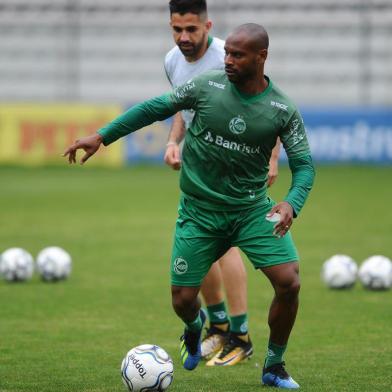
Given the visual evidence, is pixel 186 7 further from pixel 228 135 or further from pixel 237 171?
pixel 237 171

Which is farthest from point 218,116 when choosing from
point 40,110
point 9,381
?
point 40,110

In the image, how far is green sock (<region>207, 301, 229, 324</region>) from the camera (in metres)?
8.07

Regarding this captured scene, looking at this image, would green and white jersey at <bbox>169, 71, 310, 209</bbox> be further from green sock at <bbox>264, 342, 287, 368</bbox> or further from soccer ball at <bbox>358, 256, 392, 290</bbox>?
soccer ball at <bbox>358, 256, 392, 290</bbox>

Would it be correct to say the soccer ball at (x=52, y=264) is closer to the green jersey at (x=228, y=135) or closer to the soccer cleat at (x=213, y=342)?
the soccer cleat at (x=213, y=342)

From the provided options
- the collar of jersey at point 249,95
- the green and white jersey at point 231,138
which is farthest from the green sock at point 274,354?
the collar of jersey at point 249,95

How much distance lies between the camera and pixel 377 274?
11.0m

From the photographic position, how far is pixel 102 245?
14.8 metres

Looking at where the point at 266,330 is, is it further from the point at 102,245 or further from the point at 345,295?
the point at 102,245

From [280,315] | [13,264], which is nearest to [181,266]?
[280,315]

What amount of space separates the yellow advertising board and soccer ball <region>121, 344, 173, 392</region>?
21.8 meters

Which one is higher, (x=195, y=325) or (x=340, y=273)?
(x=195, y=325)

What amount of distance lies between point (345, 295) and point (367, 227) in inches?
229

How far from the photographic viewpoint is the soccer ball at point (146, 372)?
636 cm

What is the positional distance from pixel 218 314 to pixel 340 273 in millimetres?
3287
